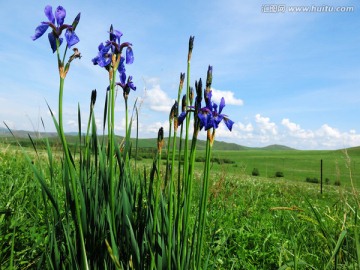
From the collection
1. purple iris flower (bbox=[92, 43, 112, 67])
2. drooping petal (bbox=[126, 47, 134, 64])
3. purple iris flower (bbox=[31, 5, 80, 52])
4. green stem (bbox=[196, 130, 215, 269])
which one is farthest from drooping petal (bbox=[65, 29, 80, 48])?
green stem (bbox=[196, 130, 215, 269])

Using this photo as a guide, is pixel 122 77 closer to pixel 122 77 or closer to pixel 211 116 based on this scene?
pixel 122 77

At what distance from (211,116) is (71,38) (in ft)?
2.95

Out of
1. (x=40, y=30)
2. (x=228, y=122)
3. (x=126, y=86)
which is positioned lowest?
(x=228, y=122)

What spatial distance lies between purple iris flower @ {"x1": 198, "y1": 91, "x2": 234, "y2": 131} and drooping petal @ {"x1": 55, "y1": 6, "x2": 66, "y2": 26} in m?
0.92

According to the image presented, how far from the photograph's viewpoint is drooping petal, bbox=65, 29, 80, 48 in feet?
5.91

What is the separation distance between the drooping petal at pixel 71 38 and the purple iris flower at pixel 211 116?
0.81m

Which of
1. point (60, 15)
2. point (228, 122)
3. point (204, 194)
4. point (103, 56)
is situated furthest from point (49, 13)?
point (204, 194)

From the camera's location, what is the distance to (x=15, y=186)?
4.62 meters

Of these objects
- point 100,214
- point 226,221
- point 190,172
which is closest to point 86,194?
point 100,214

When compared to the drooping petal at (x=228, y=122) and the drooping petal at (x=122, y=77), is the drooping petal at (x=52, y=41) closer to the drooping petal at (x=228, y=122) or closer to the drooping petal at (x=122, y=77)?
the drooping petal at (x=122, y=77)

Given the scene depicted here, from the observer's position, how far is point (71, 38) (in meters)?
1.81

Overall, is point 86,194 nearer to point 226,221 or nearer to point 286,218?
point 226,221

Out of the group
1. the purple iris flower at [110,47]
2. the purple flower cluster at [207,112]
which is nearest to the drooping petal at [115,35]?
the purple iris flower at [110,47]

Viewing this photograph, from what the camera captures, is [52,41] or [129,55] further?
[129,55]
